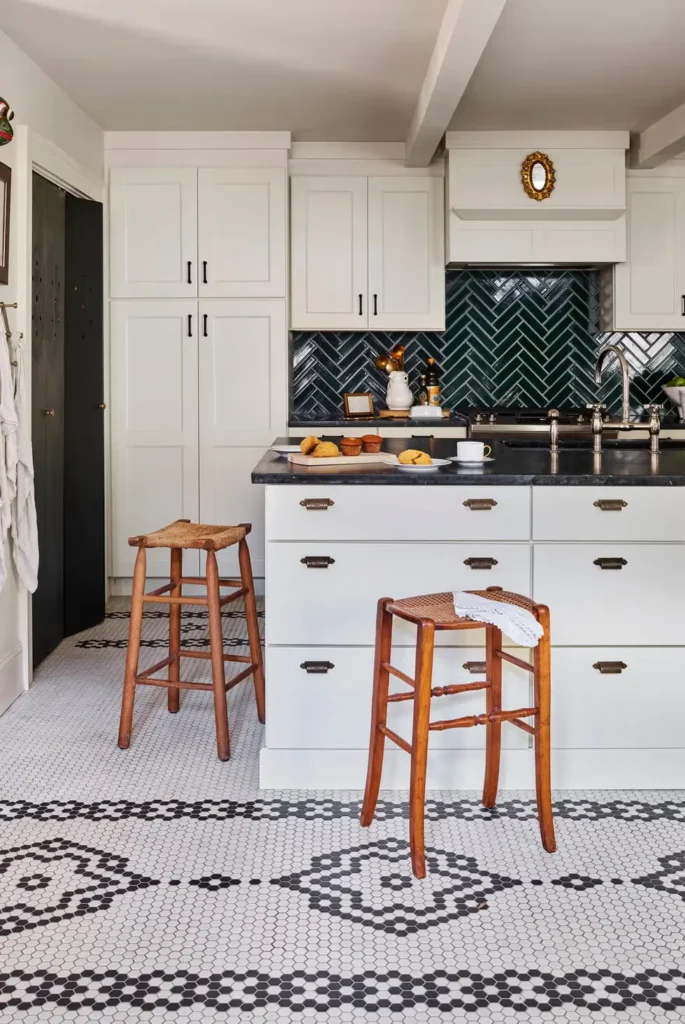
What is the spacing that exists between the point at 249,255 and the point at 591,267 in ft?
6.67

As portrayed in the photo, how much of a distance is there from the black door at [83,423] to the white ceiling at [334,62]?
0.69m

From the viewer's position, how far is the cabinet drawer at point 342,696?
9.34 feet

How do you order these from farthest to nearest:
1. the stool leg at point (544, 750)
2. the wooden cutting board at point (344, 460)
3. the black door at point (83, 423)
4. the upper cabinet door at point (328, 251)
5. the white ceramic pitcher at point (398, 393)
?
1. the white ceramic pitcher at point (398, 393)
2. the upper cabinet door at point (328, 251)
3. the black door at point (83, 423)
4. the wooden cutting board at point (344, 460)
5. the stool leg at point (544, 750)

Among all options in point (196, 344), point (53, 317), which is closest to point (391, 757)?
point (53, 317)

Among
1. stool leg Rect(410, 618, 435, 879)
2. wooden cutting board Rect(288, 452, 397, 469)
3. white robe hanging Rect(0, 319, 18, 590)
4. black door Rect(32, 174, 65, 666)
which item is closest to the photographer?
stool leg Rect(410, 618, 435, 879)

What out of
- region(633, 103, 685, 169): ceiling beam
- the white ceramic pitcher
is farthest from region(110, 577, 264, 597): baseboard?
region(633, 103, 685, 169): ceiling beam

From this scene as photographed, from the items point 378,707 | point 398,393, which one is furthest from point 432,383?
point 378,707

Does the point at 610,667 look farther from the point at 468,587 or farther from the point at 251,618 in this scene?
the point at 251,618

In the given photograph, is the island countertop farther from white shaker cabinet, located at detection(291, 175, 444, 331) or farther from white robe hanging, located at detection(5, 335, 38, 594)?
white shaker cabinet, located at detection(291, 175, 444, 331)

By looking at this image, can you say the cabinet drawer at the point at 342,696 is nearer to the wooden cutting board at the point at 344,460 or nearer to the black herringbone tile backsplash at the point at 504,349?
the wooden cutting board at the point at 344,460

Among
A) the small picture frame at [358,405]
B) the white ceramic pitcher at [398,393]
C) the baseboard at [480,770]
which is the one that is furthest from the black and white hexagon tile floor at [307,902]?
the white ceramic pitcher at [398,393]

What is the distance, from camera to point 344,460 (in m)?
3.06

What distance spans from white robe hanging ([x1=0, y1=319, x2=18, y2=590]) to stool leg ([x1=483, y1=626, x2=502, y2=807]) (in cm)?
180

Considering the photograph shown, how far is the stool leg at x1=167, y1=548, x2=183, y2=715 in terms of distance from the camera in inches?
135
